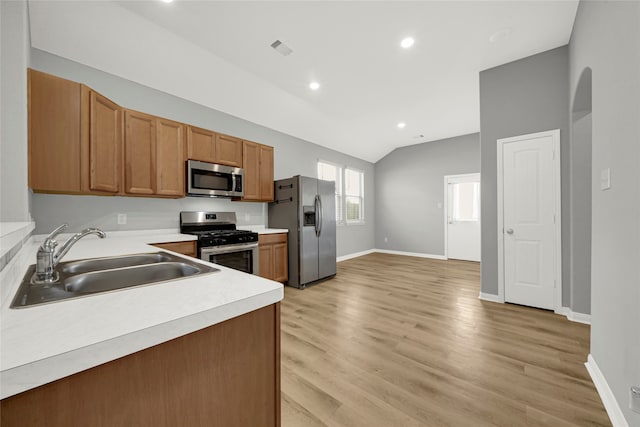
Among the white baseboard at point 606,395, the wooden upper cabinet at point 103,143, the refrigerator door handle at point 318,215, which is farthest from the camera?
the refrigerator door handle at point 318,215

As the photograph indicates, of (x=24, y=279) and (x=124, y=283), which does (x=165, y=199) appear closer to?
(x=124, y=283)

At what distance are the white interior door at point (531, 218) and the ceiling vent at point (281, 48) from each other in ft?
9.25

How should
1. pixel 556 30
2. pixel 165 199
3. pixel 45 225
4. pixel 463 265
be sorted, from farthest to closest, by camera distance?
pixel 463 265 → pixel 165 199 → pixel 556 30 → pixel 45 225

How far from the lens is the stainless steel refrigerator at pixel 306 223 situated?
391 cm

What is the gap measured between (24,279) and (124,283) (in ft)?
1.17

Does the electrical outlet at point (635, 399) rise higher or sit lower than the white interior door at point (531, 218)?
lower

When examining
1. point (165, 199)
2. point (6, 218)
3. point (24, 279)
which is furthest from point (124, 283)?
point (165, 199)

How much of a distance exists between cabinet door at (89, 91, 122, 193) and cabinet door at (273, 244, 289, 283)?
2.10m

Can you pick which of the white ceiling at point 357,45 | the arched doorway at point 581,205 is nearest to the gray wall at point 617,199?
the white ceiling at point 357,45

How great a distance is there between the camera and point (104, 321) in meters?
0.59

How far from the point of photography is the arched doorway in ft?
8.56

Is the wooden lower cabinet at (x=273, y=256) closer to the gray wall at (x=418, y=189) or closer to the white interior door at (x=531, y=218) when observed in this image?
the white interior door at (x=531, y=218)

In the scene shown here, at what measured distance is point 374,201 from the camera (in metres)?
7.43

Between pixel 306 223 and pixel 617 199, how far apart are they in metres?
3.24
